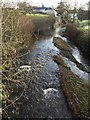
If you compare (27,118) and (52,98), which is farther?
(52,98)

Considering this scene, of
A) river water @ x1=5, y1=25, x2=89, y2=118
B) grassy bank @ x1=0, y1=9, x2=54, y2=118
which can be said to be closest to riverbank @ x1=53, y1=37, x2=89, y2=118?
river water @ x1=5, y1=25, x2=89, y2=118

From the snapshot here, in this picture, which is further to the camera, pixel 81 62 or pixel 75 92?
pixel 81 62

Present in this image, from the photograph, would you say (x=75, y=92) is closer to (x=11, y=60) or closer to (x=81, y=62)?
(x=11, y=60)

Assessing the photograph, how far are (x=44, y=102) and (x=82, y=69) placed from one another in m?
8.43

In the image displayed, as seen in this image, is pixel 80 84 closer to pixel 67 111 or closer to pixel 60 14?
pixel 67 111

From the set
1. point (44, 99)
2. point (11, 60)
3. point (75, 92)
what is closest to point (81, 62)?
point (75, 92)

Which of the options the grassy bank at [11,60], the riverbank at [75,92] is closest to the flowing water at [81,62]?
the riverbank at [75,92]

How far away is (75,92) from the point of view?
14.1m

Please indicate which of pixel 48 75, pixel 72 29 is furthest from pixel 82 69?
pixel 72 29

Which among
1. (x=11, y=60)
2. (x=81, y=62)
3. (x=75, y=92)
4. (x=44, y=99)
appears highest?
(x=11, y=60)

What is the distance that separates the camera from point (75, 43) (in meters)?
32.8

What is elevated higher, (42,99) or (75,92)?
(42,99)

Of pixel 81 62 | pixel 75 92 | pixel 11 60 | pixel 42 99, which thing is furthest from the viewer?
pixel 81 62

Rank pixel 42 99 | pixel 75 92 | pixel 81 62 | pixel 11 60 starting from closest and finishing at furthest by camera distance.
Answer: pixel 11 60, pixel 42 99, pixel 75 92, pixel 81 62
